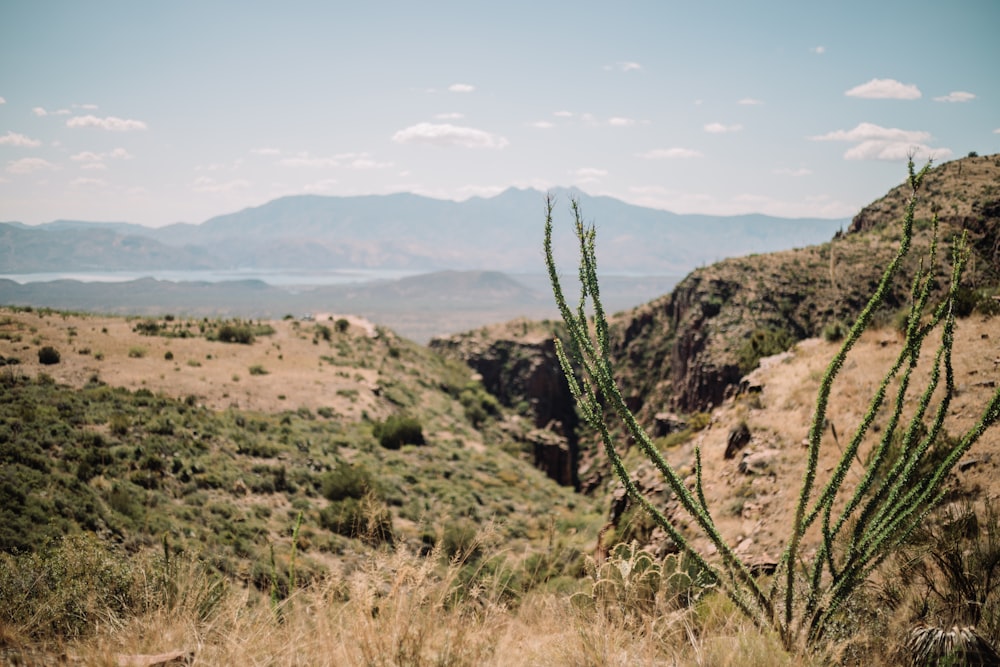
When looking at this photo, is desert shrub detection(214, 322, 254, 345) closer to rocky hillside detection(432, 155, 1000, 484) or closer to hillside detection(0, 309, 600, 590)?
hillside detection(0, 309, 600, 590)

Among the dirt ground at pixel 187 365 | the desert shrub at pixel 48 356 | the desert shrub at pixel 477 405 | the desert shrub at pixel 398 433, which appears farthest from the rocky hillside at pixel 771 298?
the desert shrub at pixel 48 356

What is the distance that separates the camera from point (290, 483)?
21.4m

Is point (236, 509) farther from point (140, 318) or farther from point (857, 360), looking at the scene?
point (140, 318)

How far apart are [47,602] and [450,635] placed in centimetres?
358

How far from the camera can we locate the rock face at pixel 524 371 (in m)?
73.5

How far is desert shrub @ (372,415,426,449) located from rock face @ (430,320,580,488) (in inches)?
1433

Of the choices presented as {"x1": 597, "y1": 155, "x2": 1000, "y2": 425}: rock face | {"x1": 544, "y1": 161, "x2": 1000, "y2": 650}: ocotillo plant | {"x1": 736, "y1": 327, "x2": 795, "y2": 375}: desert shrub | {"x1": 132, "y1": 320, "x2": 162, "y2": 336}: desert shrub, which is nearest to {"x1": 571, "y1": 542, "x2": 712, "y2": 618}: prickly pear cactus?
{"x1": 544, "y1": 161, "x2": 1000, "y2": 650}: ocotillo plant

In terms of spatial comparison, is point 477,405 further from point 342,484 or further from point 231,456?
point 231,456

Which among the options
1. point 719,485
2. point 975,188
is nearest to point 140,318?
point 719,485

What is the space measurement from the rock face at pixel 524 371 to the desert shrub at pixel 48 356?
170 feet

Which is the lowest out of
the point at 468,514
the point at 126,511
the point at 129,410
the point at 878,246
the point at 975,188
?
the point at 468,514

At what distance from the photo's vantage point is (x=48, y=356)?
88.2 feet

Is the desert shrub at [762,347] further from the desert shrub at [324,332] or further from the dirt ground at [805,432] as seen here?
the desert shrub at [324,332]

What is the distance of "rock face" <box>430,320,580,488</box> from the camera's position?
73.5 metres
